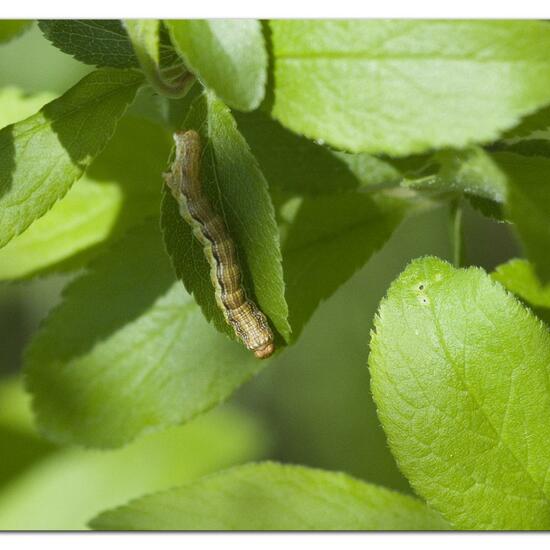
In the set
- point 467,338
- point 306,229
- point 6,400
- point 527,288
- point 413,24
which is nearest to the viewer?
point 413,24

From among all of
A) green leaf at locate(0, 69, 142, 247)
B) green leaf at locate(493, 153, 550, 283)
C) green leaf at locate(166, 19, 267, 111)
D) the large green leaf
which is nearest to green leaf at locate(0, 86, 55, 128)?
green leaf at locate(0, 69, 142, 247)

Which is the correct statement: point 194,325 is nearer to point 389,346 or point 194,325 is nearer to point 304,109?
point 389,346

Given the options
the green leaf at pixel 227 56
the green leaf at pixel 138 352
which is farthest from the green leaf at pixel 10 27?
the green leaf at pixel 227 56

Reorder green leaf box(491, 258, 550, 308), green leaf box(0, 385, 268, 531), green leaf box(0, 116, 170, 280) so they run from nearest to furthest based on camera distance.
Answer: green leaf box(491, 258, 550, 308)
green leaf box(0, 116, 170, 280)
green leaf box(0, 385, 268, 531)

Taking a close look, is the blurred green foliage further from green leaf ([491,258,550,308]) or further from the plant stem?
green leaf ([491,258,550,308])

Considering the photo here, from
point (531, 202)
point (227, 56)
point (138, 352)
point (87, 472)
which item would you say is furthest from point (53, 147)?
point (87, 472)

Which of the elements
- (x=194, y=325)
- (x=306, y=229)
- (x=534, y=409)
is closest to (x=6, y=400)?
(x=194, y=325)

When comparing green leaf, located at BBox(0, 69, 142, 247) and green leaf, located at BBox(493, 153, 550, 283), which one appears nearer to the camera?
green leaf, located at BBox(493, 153, 550, 283)
